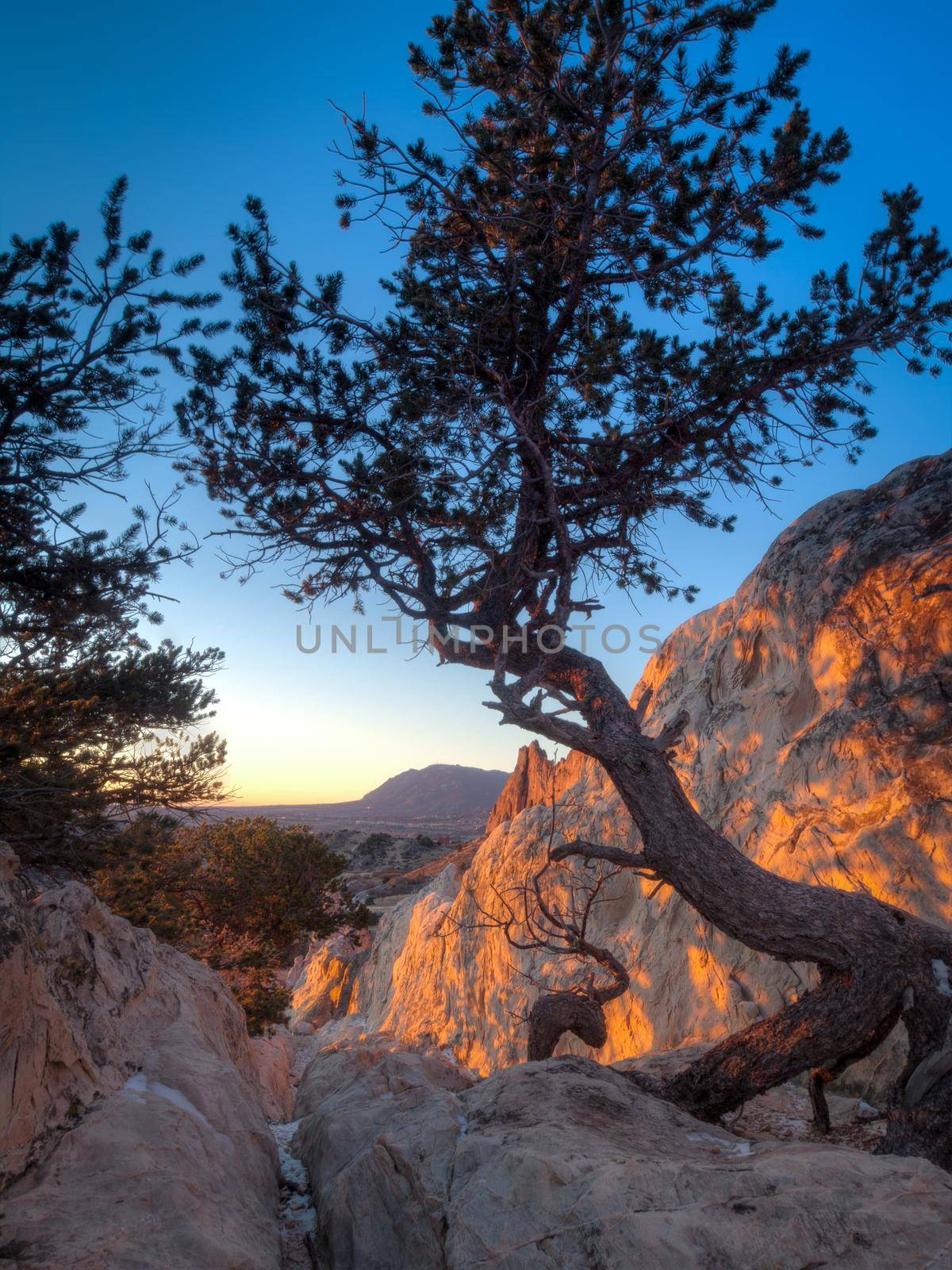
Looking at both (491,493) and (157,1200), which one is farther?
(491,493)

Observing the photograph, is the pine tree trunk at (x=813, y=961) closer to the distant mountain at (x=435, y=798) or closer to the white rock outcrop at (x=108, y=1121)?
the white rock outcrop at (x=108, y=1121)

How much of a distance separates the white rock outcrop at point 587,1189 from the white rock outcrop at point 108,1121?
599mm

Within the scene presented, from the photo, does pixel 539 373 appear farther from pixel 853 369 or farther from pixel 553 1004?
pixel 553 1004

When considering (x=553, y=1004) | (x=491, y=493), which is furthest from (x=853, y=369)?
(x=553, y=1004)

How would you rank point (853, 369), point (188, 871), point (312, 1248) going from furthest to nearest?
1. point (188, 871)
2. point (853, 369)
3. point (312, 1248)

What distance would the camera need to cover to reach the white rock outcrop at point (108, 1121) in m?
2.82

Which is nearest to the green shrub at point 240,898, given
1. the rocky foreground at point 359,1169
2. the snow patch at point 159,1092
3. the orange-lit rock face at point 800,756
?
the orange-lit rock face at point 800,756

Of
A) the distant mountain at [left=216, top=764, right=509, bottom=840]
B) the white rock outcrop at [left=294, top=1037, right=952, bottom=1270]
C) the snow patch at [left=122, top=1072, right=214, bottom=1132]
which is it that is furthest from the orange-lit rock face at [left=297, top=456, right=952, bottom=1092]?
the distant mountain at [left=216, top=764, right=509, bottom=840]

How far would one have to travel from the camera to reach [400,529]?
7.08 m

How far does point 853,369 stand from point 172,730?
33.0 feet

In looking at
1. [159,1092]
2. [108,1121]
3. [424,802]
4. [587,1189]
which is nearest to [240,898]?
[159,1092]

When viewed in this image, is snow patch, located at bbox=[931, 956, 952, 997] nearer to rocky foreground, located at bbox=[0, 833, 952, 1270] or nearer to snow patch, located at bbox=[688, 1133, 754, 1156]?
rocky foreground, located at bbox=[0, 833, 952, 1270]

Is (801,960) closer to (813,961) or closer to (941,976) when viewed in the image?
(813,961)

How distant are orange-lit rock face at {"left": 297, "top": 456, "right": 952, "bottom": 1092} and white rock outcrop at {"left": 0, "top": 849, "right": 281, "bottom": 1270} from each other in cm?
492
